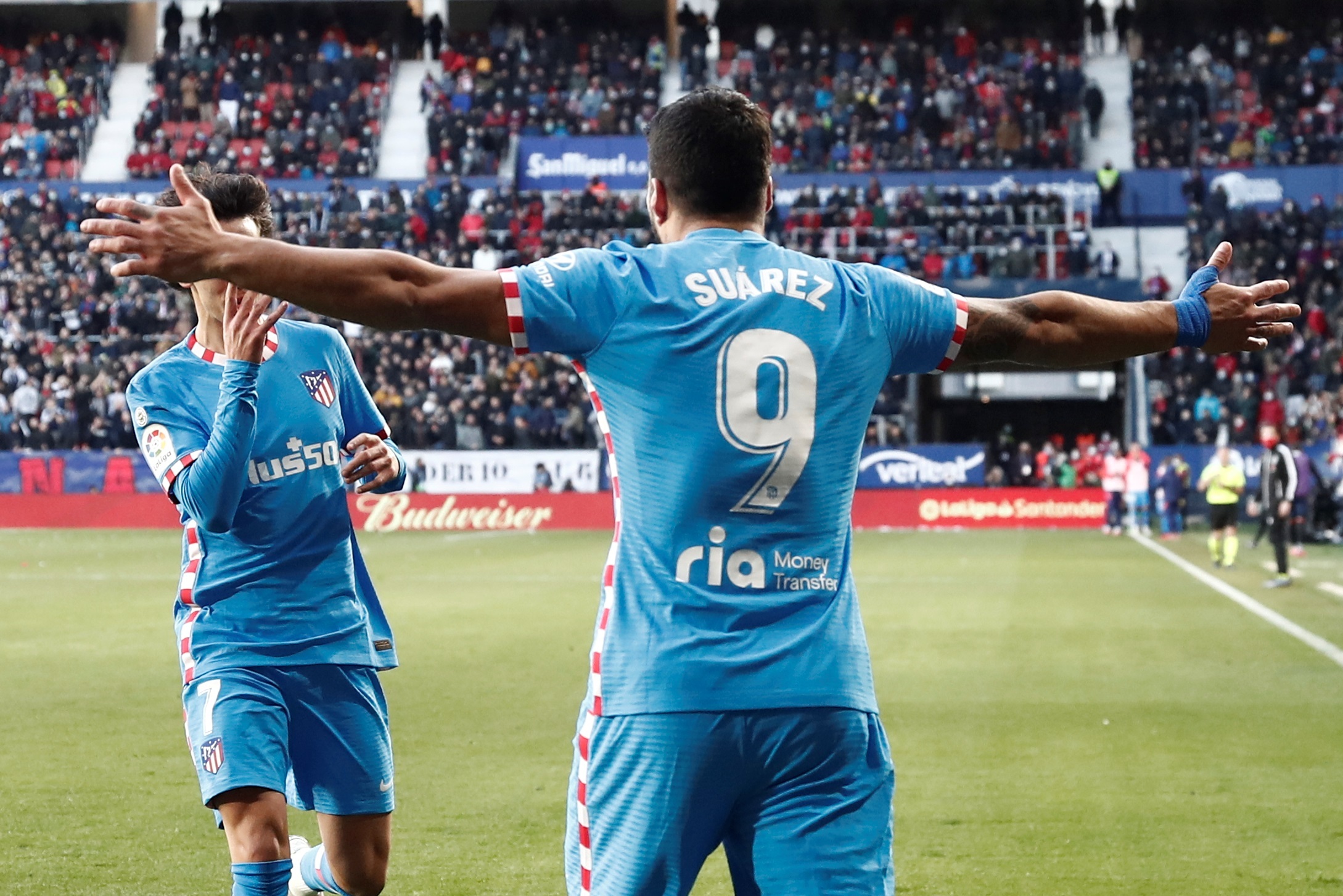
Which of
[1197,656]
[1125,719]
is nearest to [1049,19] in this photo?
[1197,656]

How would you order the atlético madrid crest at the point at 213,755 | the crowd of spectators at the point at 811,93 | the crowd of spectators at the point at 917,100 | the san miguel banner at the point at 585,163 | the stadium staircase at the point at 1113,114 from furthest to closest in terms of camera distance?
the stadium staircase at the point at 1113,114 < the san miguel banner at the point at 585,163 < the crowd of spectators at the point at 811,93 < the crowd of spectators at the point at 917,100 < the atlético madrid crest at the point at 213,755

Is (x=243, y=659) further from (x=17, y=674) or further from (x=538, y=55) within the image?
(x=538, y=55)

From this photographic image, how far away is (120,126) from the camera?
47.4 m

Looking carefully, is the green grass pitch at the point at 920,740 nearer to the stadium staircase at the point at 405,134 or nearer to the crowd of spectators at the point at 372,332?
the crowd of spectators at the point at 372,332

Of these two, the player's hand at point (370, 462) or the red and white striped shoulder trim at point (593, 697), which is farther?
→ the player's hand at point (370, 462)

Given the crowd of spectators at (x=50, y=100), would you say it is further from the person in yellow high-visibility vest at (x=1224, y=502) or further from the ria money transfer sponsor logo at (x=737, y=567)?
the ria money transfer sponsor logo at (x=737, y=567)

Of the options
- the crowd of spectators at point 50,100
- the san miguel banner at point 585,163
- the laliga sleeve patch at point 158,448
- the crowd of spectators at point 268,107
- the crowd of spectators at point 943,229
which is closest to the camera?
the laliga sleeve patch at point 158,448

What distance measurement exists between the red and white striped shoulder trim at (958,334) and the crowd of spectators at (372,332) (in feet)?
100

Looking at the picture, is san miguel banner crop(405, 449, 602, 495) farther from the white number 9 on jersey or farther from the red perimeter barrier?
the white number 9 on jersey

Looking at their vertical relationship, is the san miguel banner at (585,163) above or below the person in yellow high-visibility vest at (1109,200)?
above

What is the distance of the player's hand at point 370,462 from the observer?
4.84 metres

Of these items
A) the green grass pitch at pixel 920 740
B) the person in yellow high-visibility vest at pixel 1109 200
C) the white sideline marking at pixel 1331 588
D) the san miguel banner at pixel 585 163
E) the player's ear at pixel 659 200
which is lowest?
the white sideline marking at pixel 1331 588

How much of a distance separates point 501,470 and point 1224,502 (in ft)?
52.7

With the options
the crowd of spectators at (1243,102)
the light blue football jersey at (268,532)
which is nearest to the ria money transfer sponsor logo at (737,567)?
the light blue football jersey at (268,532)
